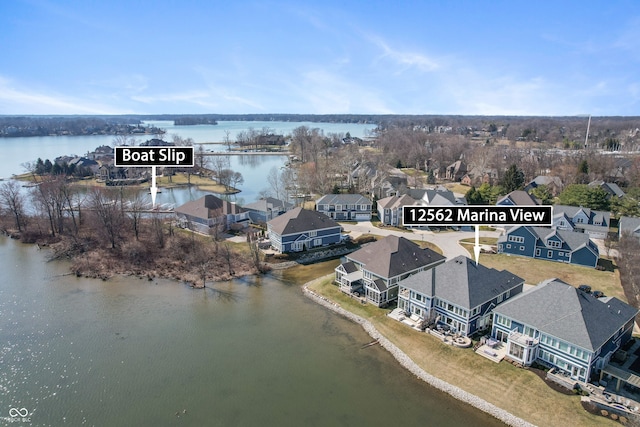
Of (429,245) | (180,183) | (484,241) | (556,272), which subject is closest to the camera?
(556,272)

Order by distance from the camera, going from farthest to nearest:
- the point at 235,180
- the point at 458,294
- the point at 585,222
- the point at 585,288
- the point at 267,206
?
the point at 235,180 → the point at 267,206 → the point at 585,222 → the point at 585,288 → the point at 458,294

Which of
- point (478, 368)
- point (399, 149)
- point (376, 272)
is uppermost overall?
point (399, 149)

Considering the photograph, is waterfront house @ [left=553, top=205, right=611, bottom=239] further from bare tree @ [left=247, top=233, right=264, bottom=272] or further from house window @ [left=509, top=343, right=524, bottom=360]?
bare tree @ [left=247, top=233, right=264, bottom=272]

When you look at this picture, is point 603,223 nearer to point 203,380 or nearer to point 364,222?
point 364,222

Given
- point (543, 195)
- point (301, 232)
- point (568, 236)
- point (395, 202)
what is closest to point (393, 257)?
point (301, 232)

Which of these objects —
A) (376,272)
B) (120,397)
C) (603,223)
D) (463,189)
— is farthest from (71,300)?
(463,189)

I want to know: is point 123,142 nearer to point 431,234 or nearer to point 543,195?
point 431,234

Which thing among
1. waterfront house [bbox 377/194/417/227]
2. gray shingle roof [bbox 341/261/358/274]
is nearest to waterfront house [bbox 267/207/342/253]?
gray shingle roof [bbox 341/261/358/274]
